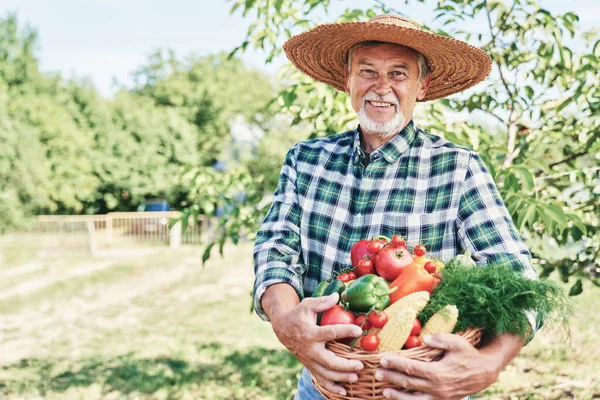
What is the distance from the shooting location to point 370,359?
4.83 feet

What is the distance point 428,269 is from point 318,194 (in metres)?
0.60

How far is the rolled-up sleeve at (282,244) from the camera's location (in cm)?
193

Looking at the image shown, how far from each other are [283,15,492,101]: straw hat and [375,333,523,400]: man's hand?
102 cm

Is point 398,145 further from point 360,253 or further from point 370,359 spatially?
point 370,359

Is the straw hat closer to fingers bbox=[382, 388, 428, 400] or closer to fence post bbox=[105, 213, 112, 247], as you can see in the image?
fingers bbox=[382, 388, 428, 400]

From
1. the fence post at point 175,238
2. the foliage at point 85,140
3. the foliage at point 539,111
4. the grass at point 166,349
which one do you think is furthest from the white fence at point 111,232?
the foliage at point 539,111

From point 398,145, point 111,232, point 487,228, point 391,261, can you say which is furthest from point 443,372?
point 111,232

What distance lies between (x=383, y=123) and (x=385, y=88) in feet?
0.40

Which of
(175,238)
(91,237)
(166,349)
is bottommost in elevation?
(175,238)

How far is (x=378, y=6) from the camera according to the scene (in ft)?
10.7

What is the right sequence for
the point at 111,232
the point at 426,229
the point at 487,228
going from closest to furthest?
the point at 487,228 < the point at 426,229 < the point at 111,232

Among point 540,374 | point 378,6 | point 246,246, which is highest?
point 378,6

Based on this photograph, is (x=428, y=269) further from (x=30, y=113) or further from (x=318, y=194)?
(x=30, y=113)

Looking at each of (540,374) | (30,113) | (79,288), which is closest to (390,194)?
(540,374)
